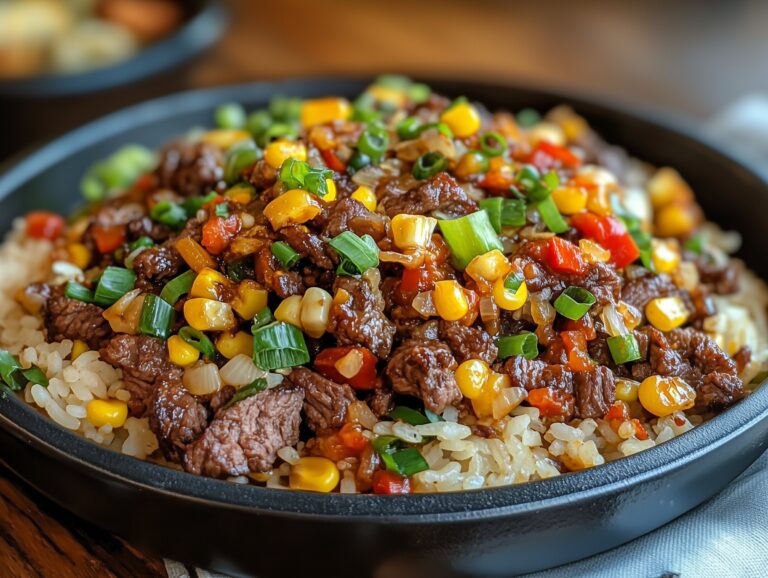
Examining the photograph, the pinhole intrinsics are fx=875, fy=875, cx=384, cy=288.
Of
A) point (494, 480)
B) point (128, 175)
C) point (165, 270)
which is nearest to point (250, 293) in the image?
point (165, 270)

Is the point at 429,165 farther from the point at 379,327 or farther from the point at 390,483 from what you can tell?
the point at 390,483

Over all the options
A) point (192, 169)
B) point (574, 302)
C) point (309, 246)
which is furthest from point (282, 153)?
point (574, 302)

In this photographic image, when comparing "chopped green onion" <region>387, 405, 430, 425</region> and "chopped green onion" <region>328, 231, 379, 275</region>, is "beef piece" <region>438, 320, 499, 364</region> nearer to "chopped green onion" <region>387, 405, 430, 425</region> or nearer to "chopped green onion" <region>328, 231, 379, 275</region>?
"chopped green onion" <region>387, 405, 430, 425</region>

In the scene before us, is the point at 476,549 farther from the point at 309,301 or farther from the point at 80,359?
the point at 80,359

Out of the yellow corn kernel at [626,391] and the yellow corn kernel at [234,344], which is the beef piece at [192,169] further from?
the yellow corn kernel at [626,391]

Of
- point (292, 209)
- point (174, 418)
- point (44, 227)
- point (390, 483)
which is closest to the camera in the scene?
point (390, 483)

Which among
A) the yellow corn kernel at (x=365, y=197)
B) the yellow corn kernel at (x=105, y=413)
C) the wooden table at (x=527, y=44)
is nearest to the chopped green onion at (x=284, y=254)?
the yellow corn kernel at (x=365, y=197)
